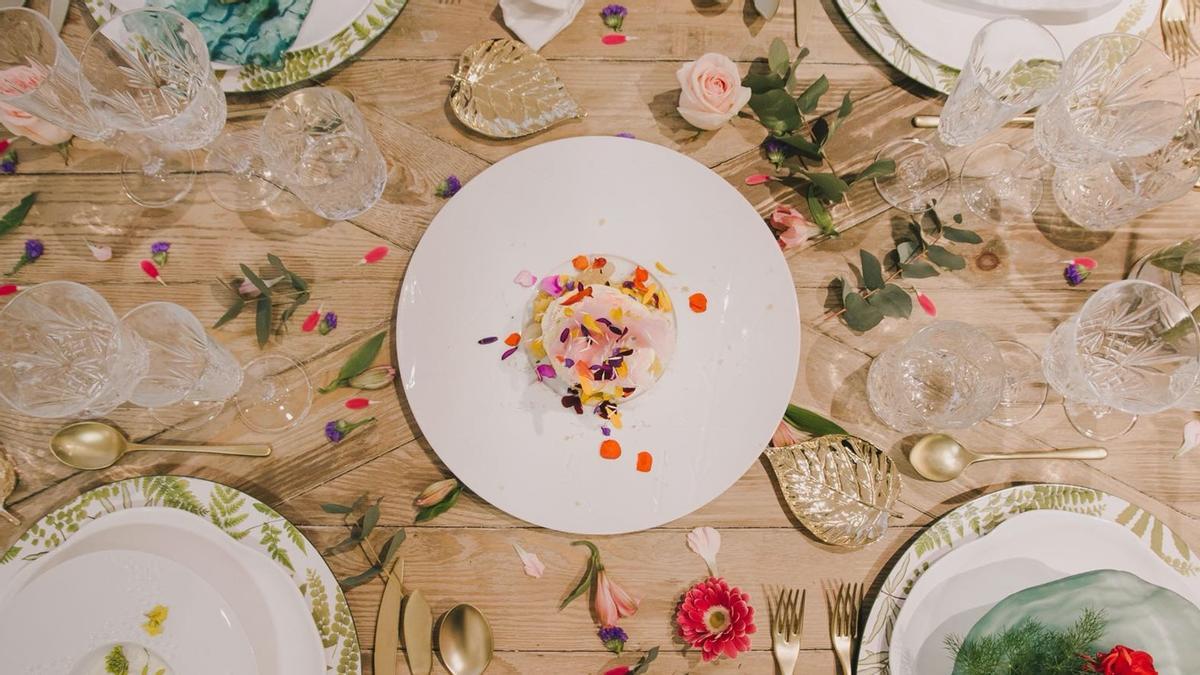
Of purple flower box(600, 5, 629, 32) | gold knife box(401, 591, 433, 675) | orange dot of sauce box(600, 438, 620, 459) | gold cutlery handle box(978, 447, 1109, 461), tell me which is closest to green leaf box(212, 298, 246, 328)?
gold knife box(401, 591, 433, 675)

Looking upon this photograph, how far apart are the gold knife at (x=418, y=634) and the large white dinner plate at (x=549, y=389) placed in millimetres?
240

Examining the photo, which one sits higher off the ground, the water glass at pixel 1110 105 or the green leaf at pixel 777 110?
the water glass at pixel 1110 105

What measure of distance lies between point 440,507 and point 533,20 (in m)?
0.95

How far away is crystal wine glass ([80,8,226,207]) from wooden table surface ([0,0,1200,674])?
12cm

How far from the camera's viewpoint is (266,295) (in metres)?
1.27

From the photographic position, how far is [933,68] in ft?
4.30

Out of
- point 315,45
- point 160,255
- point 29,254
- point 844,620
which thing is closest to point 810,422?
point 844,620

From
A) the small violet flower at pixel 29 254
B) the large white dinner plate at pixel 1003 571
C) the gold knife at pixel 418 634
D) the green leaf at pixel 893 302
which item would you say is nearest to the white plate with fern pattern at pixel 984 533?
the large white dinner plate at pixel 1003 571

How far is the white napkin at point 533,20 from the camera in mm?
1332

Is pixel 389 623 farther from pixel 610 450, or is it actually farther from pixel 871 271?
pixel 871 271

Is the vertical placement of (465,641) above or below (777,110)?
below

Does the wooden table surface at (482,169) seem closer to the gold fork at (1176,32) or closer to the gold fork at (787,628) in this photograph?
the gold fork at (787,628)

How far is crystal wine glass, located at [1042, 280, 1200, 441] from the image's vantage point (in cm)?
112

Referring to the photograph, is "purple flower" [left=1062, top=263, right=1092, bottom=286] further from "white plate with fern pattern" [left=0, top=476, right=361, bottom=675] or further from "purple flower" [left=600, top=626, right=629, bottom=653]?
"white plate with fern pattern" [left=0, top=476, right=361, bottom=675]
